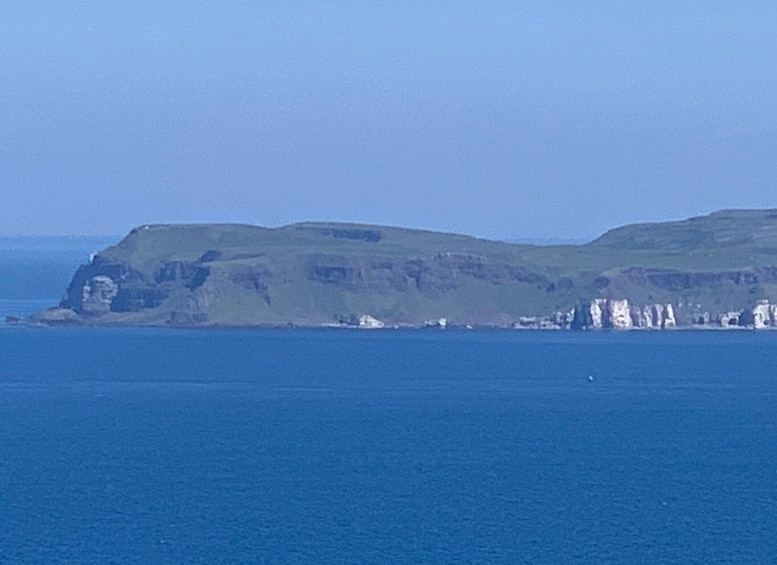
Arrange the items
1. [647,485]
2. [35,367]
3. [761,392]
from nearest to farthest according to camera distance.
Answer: [647,485] → [761,392] → [35,367]

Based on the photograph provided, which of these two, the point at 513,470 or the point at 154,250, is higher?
the point at 154,250

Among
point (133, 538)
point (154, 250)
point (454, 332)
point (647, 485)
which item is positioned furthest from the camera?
point (154, 250)

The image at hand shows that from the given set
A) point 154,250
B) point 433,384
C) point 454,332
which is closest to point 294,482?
point 433,384

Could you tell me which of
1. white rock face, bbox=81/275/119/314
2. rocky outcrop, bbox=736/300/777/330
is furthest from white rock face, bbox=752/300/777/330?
white rock face, bbox=81/275/119/314

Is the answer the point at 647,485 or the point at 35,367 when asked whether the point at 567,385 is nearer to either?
the point at 35,367

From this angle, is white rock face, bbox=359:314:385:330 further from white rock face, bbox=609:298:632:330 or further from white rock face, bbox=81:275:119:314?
white rock face, bbox=81:275:119:314

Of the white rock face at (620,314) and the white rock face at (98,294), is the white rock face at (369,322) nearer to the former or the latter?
the white rock face at (620,314)

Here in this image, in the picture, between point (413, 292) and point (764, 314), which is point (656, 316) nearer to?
point (764, 314)

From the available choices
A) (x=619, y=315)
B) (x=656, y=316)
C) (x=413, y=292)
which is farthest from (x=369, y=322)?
(x=656, y=316)
